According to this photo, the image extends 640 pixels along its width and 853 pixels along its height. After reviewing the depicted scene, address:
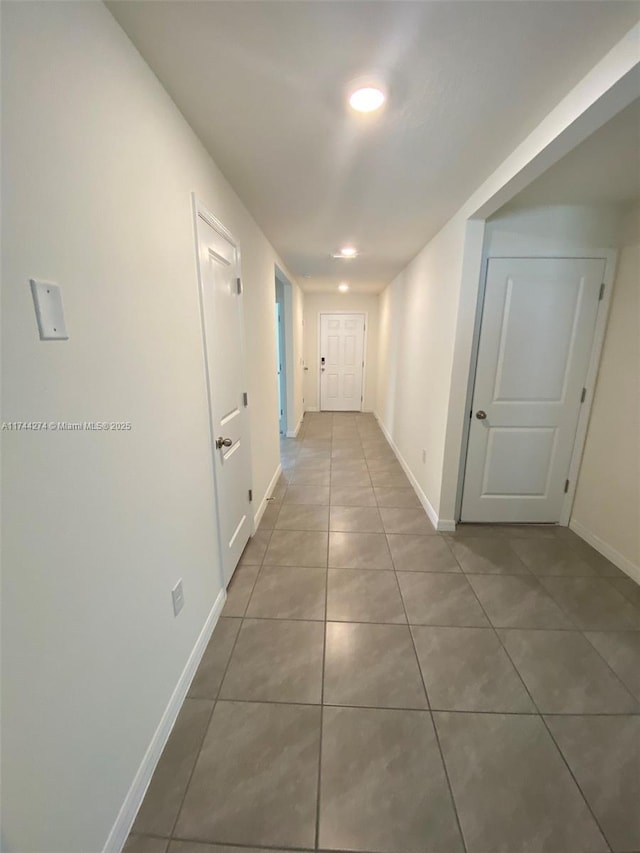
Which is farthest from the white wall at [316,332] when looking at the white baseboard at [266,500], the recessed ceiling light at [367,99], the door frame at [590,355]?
the recessed ceiling light at [367,99]

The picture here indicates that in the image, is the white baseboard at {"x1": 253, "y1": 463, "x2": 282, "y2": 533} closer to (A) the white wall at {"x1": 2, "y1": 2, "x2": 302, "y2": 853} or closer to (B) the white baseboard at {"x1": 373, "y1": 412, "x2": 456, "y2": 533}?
(A) the white wall at {"x1": 2, "y1": 2, "x2": 302, "y2": 853}

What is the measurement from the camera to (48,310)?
0.72m

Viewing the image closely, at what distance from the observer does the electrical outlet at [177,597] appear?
Result: 1.32m

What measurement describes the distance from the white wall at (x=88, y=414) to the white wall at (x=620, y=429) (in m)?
2.66

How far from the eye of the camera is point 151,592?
1.16 m

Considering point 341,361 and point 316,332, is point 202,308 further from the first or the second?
point 341,361

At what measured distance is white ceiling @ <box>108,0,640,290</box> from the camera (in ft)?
2.92

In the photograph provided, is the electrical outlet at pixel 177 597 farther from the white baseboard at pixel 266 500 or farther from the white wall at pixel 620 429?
the white wall at pixel 620 429

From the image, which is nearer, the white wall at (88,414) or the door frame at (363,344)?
the white wall at (88,414)

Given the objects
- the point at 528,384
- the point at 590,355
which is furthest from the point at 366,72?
the point at 590,355

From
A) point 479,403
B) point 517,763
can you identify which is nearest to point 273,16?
point 479,403

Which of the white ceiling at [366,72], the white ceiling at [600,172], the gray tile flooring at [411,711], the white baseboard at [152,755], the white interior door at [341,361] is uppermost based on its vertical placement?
the white ceiling at [600,172]

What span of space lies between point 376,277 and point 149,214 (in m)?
3.97

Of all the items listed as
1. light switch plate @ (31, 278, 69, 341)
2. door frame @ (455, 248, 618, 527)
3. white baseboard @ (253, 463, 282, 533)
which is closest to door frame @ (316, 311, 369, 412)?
white baseboard @ (253, 463, 282, 533)
